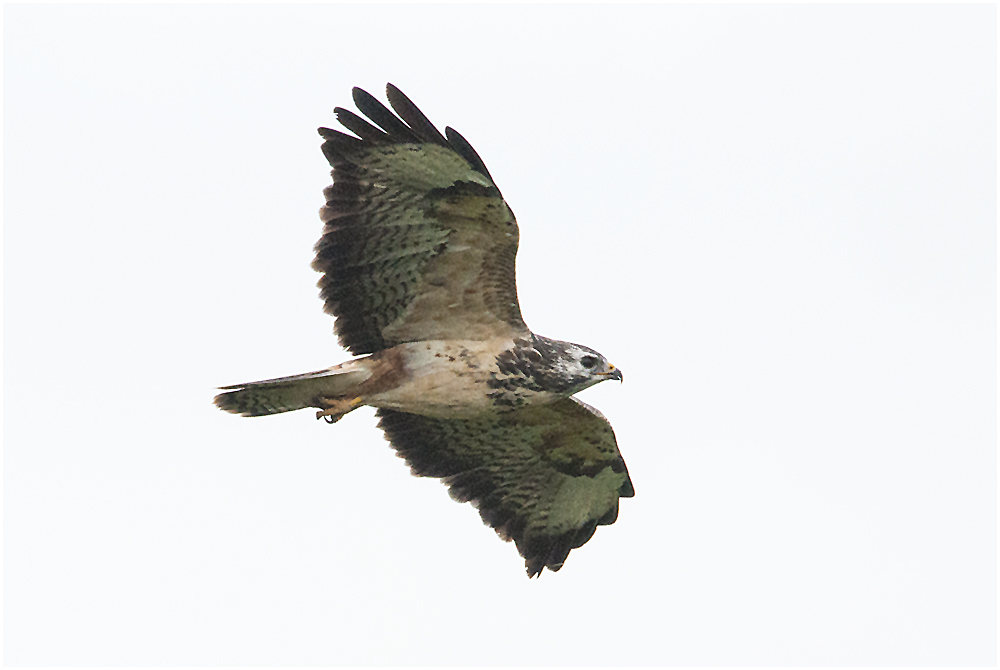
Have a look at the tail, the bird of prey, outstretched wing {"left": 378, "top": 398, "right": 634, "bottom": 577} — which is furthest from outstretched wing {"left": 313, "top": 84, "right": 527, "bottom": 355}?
outstretched wing {"left": 378, "top": 398, "right": 634, "bottom": 577}

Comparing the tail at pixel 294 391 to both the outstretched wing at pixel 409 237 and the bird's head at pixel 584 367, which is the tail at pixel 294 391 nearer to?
the outstretched wing at pixel 409 237

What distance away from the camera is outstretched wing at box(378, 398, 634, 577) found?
12.8 meters

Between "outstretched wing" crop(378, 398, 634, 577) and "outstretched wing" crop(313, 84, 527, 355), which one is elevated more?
"outstretched wing" crop(313, 84, 527, 355)

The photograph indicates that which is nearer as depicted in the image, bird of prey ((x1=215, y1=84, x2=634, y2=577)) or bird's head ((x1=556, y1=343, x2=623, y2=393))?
bird of prey ((x1=215, y1=84, x2=634, y2=577))

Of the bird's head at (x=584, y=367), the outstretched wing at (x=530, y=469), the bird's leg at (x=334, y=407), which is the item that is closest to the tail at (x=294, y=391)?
the bird's leg at (x=334, y=407)

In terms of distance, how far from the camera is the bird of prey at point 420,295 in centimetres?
1117

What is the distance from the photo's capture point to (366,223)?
1143cm

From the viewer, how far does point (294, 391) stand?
455 inches

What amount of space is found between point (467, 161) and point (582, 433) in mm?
2754

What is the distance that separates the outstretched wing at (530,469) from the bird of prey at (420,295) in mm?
279

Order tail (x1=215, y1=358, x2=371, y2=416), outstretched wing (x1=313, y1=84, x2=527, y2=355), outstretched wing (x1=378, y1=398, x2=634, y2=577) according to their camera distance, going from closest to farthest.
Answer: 1. outstretched wing (x1=313, y1=84, x2=527, y2=355)
2. tail (x1=215, y1=358, x2=371, y2=416)
3. outstretched wing (x1=378, y1=398, x2=634, y2=577)

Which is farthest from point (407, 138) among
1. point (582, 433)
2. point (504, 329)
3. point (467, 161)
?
point (582, 433)

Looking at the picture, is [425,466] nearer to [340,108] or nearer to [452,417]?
[452,417]

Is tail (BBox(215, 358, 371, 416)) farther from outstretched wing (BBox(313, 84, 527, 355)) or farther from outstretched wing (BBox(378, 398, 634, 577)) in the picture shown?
outstretched wing (BBox(378, 398, 634, 577))
